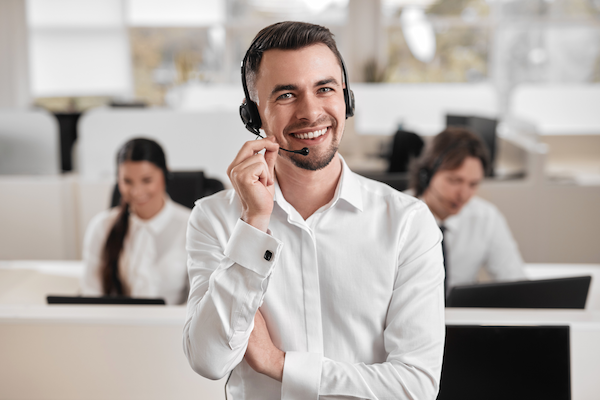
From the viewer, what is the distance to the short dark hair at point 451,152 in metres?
2.15

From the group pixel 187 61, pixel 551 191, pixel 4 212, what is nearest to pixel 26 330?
pixel 4 212

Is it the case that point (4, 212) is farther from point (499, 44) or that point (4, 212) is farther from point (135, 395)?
point (499, 44)

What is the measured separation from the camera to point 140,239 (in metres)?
2.18

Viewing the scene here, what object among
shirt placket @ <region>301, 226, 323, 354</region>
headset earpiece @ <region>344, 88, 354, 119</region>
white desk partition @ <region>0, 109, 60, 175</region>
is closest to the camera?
shirt placket @ <region>301, 226, 323, 354</region>

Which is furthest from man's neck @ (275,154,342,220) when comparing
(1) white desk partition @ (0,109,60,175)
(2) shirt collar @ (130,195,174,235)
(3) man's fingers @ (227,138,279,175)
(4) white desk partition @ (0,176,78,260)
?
(1) white desk partition @ (0,109,60,175)

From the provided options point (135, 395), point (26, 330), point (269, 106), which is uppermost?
point (269, 106)

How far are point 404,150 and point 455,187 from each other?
5.41 ft

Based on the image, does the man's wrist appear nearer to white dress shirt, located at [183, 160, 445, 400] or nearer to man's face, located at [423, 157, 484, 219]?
white dress shirt, located at [183, 160, 445, 400]

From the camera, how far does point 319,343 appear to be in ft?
3.29

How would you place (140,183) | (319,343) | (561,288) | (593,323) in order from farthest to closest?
(140,183) < (561,288) < (593,323) < (319,343)

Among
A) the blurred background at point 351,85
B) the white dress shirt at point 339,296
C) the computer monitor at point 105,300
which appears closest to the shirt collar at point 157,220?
the computer monitor at point 105,300

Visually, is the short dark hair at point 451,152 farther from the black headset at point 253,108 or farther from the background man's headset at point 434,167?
the black headset at point 253,108

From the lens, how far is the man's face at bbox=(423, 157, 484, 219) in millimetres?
2113

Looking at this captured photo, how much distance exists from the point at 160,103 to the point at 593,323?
6.20 m
